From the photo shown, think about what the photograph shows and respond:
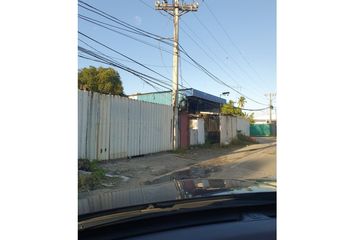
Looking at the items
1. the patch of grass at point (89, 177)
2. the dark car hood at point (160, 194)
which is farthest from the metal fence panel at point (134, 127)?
the dark car hood at point (160, 194)

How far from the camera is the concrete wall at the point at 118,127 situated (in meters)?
9.85

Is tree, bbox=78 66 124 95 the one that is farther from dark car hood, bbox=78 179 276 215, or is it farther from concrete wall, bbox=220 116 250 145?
dark car hood, bbox=78 179 276 215

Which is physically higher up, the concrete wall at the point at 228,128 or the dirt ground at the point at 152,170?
the concrete wall at the point at 228,128

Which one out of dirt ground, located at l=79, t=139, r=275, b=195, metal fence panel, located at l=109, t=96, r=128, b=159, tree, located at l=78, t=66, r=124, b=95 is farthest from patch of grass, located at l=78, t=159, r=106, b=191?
tree, located at l=78, t=66, r=124, b=95

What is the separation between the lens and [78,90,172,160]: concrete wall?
32.3 ft

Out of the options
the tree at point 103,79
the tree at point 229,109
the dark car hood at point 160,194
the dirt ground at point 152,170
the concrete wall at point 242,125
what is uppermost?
the tree at point 103,79

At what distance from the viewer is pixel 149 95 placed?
74.3 feet

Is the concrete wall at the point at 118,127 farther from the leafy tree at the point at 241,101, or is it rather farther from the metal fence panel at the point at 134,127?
the leafy tree at the point at 241,101

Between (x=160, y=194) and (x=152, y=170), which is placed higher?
(x=160, y=194)

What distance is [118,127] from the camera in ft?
36.9

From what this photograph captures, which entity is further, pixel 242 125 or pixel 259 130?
pixel 259 130

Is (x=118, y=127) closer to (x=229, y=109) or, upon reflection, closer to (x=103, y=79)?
(x=103, y=79)

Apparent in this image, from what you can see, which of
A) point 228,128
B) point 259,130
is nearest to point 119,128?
point 228,128

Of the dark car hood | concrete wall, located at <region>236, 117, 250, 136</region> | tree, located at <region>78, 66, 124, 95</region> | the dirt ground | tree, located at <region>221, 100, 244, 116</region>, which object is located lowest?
the dirt ground
